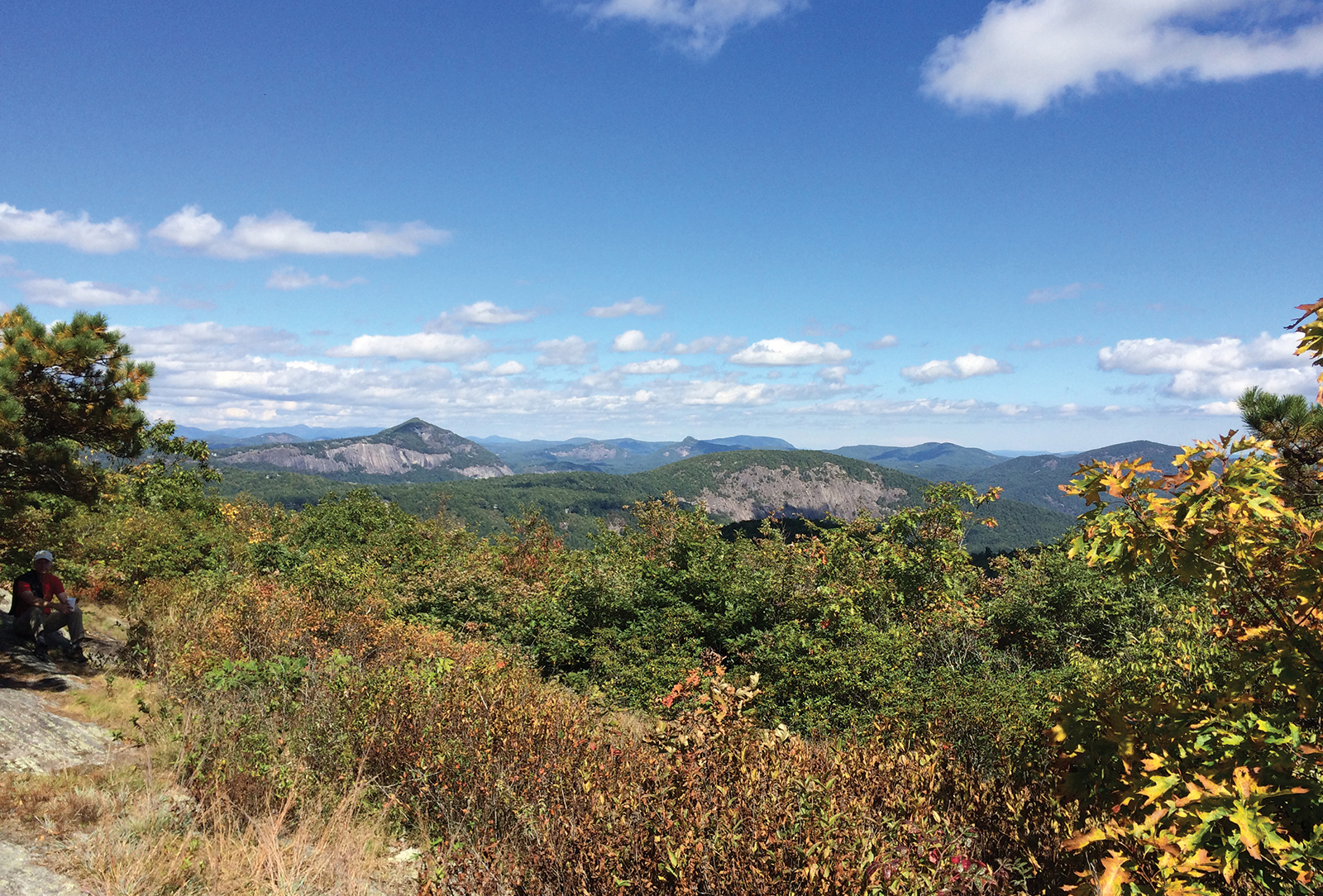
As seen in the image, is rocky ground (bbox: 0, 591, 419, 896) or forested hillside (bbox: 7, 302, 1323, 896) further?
rocky ground (bbox: 0, 591, 419, 896)

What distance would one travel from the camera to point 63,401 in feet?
21.7

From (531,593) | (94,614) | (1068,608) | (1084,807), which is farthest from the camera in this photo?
(531,593)

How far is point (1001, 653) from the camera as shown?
881cm

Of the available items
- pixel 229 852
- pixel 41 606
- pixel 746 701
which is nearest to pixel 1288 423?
pixel 746 701

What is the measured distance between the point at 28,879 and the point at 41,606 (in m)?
6.00

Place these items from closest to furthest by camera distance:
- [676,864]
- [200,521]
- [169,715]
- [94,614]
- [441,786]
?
[676,864] < [441,786] < [169,715] < [94,614] < [200,521]

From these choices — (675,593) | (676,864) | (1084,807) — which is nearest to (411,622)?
(675,593)

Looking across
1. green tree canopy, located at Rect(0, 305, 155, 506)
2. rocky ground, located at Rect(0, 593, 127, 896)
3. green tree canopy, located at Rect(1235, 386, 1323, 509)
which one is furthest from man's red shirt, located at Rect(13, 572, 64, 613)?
green tree canopy, located at Rect(1235, 386, 1323, 509)

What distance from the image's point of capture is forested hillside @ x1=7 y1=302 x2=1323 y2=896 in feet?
8.98

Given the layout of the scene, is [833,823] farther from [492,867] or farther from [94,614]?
[94,614]

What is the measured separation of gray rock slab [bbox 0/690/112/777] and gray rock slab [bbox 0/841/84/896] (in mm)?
1664

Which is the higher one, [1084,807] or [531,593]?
[1084,807]

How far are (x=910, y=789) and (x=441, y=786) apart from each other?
120 inches

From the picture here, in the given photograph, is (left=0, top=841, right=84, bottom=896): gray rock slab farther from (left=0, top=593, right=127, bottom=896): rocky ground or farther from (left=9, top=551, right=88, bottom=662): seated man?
(left=9, top=551, right=88, bottom=662): seated man
